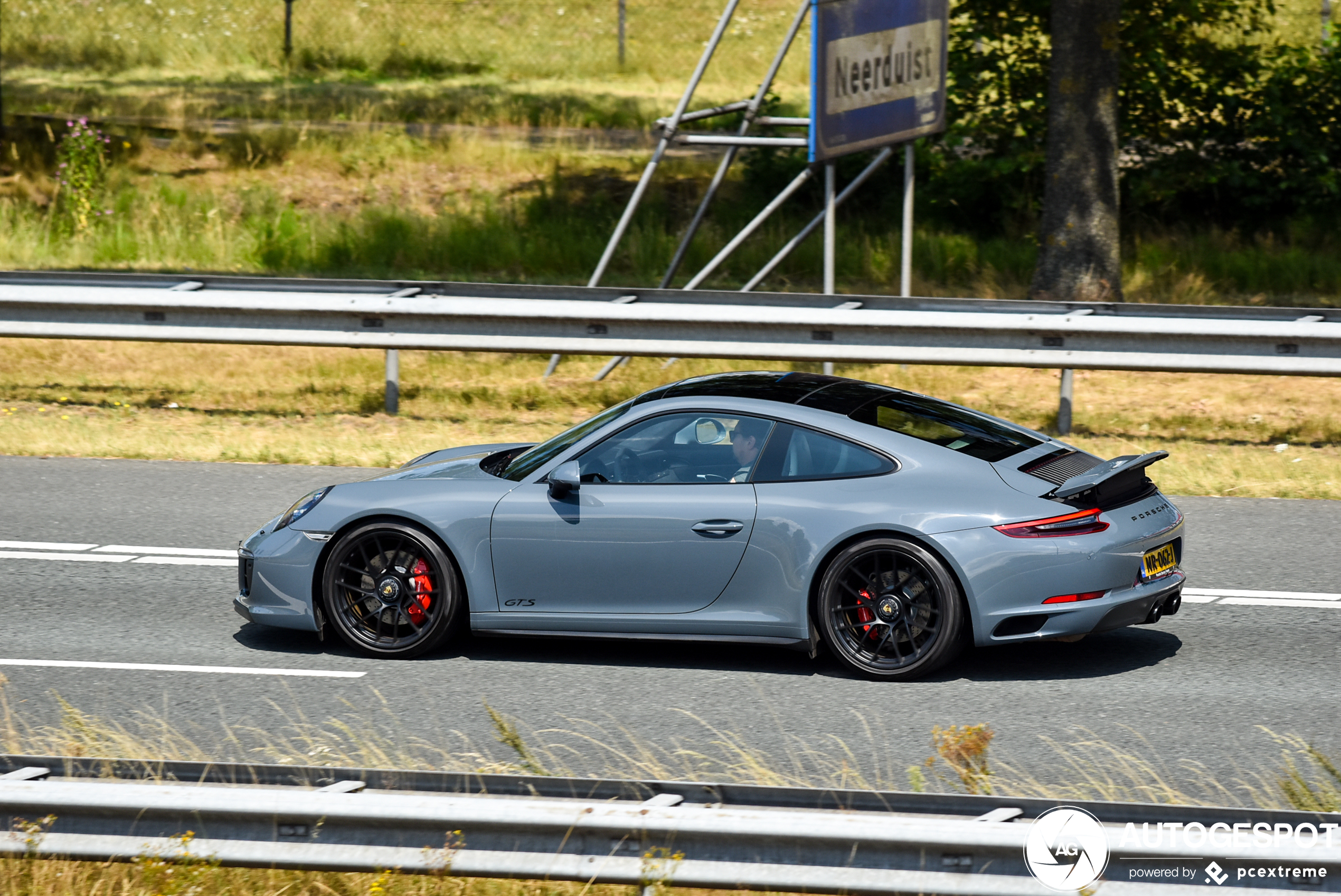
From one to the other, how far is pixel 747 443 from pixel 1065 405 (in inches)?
220

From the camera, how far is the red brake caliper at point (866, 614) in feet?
20.6

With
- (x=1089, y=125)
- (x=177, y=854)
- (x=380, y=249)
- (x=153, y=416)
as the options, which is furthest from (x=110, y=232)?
(x=177, y=854)

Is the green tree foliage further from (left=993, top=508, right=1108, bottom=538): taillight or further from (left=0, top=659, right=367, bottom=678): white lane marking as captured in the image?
(left=0, top=659, right=367, bottom=678): white lane marking

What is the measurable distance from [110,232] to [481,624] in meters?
13.9

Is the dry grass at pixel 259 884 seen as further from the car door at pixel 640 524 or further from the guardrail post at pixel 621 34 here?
the guardrail post at pixel 621 34

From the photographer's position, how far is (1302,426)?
11727 mm

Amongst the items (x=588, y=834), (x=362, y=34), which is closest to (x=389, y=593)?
(x=588, y=834)

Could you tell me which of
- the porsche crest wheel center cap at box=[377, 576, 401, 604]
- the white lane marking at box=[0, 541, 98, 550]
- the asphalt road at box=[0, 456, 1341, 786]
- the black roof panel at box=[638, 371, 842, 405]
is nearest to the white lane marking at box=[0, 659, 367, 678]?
the asphalt road at box=[0, 456, 1341, 786]

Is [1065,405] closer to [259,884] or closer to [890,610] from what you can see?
[890,610]

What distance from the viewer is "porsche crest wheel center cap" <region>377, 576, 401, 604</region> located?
6738 millimetres

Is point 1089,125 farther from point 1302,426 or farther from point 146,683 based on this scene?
point 146,683

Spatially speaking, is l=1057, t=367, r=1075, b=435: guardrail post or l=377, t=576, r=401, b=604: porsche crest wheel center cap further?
l=1057, t=367, r=1075, b=435: guardrail post

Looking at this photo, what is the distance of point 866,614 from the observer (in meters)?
6.29

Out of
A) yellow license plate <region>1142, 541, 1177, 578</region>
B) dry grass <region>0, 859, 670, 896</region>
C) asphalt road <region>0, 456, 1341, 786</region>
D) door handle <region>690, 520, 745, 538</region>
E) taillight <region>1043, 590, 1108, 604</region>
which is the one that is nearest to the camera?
dry grass <region>0, 859, 670, 896</region>
